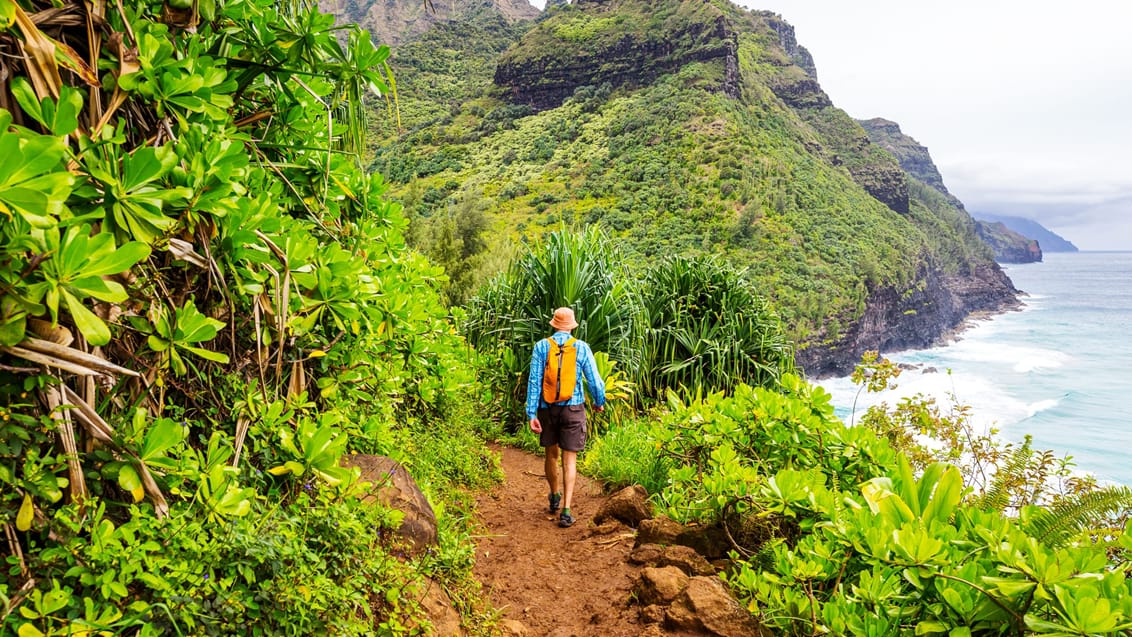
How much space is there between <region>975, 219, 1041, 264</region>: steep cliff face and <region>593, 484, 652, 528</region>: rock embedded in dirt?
191 meters

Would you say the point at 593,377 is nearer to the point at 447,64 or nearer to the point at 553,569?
the point at 553,569

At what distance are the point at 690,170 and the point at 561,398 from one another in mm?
41047

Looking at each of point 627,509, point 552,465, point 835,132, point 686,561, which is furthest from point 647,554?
point 835,132

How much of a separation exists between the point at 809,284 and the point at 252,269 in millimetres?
42266

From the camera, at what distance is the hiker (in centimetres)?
411

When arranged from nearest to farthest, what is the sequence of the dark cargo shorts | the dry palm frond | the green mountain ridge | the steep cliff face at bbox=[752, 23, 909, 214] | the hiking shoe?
the dry palm frond < the hiking shoe < the dark cargo shorts < the green mountain ridge < the steep cliff face at bbox=[752, 23, 909, 214]

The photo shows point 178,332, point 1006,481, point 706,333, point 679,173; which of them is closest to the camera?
point 178,332

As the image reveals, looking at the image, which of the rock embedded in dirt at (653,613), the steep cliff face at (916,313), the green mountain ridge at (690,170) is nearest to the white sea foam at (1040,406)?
the steep cliff face at (916,313)

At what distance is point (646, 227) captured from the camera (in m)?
37.2

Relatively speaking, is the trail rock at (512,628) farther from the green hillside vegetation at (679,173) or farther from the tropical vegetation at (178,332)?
the green hillside vegetation at (679,173)

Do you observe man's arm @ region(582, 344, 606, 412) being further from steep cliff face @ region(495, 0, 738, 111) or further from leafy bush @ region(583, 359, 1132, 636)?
steep cliff face @ region(495, 0, 738, 111)

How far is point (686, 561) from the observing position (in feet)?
9.05

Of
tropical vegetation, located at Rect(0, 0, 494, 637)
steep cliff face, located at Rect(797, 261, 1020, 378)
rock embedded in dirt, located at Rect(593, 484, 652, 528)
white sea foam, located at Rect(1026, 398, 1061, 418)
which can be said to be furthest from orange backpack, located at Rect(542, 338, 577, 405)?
white sea foam, located at Rect(1026, 398, 1061, 418)

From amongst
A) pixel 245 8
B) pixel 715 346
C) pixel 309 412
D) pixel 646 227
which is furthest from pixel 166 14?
pixel 646 227
